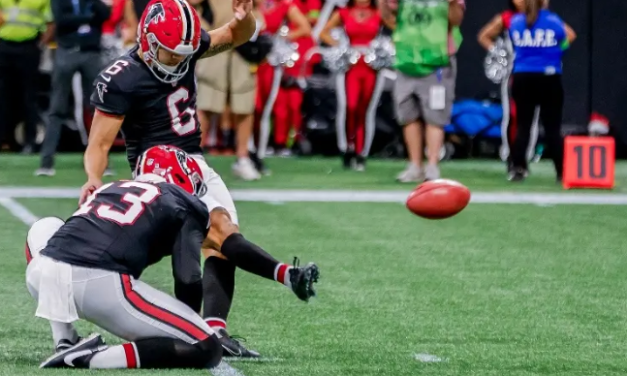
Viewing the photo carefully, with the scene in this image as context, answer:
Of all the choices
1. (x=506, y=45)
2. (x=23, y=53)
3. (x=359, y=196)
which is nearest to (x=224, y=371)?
(x=359, y=196)

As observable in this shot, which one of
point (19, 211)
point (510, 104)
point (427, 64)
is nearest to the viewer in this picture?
point (19, 211)

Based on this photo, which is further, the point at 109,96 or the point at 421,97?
the point at 421,97

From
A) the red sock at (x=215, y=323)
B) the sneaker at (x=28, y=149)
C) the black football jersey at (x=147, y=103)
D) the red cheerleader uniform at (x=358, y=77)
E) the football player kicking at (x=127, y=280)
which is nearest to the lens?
the football player kicking at (x=127, y=280)

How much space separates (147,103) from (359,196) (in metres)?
6.19

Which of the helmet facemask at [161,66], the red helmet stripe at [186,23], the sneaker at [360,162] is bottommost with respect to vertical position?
the sneaker at [360,162]

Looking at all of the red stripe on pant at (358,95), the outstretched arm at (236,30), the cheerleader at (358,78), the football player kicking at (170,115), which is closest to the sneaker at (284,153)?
the cheerleader at (358,78)

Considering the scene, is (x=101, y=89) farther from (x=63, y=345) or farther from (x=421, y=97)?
(x=421, y=97)

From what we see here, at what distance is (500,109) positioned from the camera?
56.4 ft

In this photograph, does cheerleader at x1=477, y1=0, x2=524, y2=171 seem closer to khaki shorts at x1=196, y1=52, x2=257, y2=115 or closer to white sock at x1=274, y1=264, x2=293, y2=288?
khaki shorts at x1=196, y1=52, x2=257, y2=115

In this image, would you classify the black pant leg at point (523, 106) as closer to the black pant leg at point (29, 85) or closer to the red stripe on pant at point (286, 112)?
the red stripe on pant at point (286, 112)

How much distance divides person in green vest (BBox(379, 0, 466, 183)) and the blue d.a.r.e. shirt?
0.59 meters

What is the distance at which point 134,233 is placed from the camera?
5.20 meters

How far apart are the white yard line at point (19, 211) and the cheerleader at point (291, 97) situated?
576 cm

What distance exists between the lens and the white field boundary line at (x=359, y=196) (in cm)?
1185
